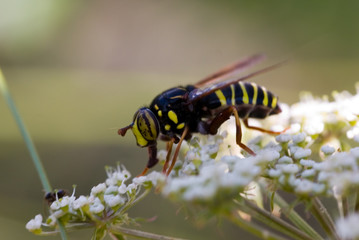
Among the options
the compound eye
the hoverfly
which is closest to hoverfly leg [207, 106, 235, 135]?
the hoverfly

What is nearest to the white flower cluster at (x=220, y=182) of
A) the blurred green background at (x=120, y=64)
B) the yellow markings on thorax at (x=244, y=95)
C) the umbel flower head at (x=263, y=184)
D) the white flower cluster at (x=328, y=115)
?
the umbel flower head at (x=263, y=184)

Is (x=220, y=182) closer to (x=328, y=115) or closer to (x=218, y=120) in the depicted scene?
(x=218, y=120)

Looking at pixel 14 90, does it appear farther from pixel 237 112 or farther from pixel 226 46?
pixel 226 46

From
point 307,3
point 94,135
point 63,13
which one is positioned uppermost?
point 63,13

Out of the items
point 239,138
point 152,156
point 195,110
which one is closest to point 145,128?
point 152,156

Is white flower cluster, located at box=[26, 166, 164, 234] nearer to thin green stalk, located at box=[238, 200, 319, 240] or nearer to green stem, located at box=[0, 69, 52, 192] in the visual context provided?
green stem, located at box=[0, 69, 52, 192]

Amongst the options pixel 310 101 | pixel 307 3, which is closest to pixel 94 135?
pixel 310 101
